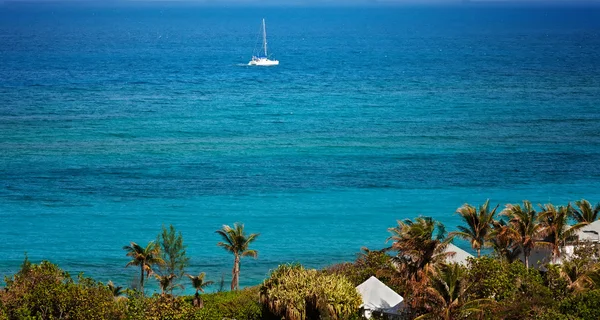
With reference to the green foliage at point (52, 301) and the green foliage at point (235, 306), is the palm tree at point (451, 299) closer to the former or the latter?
the green foliage at point (235, 306)

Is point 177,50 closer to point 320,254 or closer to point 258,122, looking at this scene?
Result: point 258,122

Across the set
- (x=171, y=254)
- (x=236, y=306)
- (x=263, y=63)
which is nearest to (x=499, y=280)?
(x=236, y=306)

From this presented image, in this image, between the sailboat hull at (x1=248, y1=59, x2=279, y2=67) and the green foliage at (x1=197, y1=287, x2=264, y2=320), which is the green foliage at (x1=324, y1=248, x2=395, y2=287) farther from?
the sailboat hull at (x1=248, y1=59, x2=279, y2=67)

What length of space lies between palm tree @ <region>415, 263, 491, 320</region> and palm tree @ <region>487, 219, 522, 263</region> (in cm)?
692

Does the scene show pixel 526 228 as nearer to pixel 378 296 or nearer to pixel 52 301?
pixel 378 296

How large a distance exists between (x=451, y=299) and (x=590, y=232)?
13.4 m

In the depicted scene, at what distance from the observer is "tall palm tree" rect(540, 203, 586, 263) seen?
38531mm

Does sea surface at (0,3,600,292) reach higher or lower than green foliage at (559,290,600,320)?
higher

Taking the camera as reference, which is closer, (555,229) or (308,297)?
(308,297)

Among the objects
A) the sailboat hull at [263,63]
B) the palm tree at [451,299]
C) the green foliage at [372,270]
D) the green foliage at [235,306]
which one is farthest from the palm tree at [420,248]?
the sailboat hull at [263,63]

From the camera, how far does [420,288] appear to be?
34188mm

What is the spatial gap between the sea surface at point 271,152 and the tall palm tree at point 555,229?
1709cm

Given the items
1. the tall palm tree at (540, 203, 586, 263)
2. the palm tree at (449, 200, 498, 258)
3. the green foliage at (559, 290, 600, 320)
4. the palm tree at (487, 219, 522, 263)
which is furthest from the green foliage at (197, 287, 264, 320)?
the tall palm tree at (540, 203, 586, 263)

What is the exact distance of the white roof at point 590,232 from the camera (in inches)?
1644
